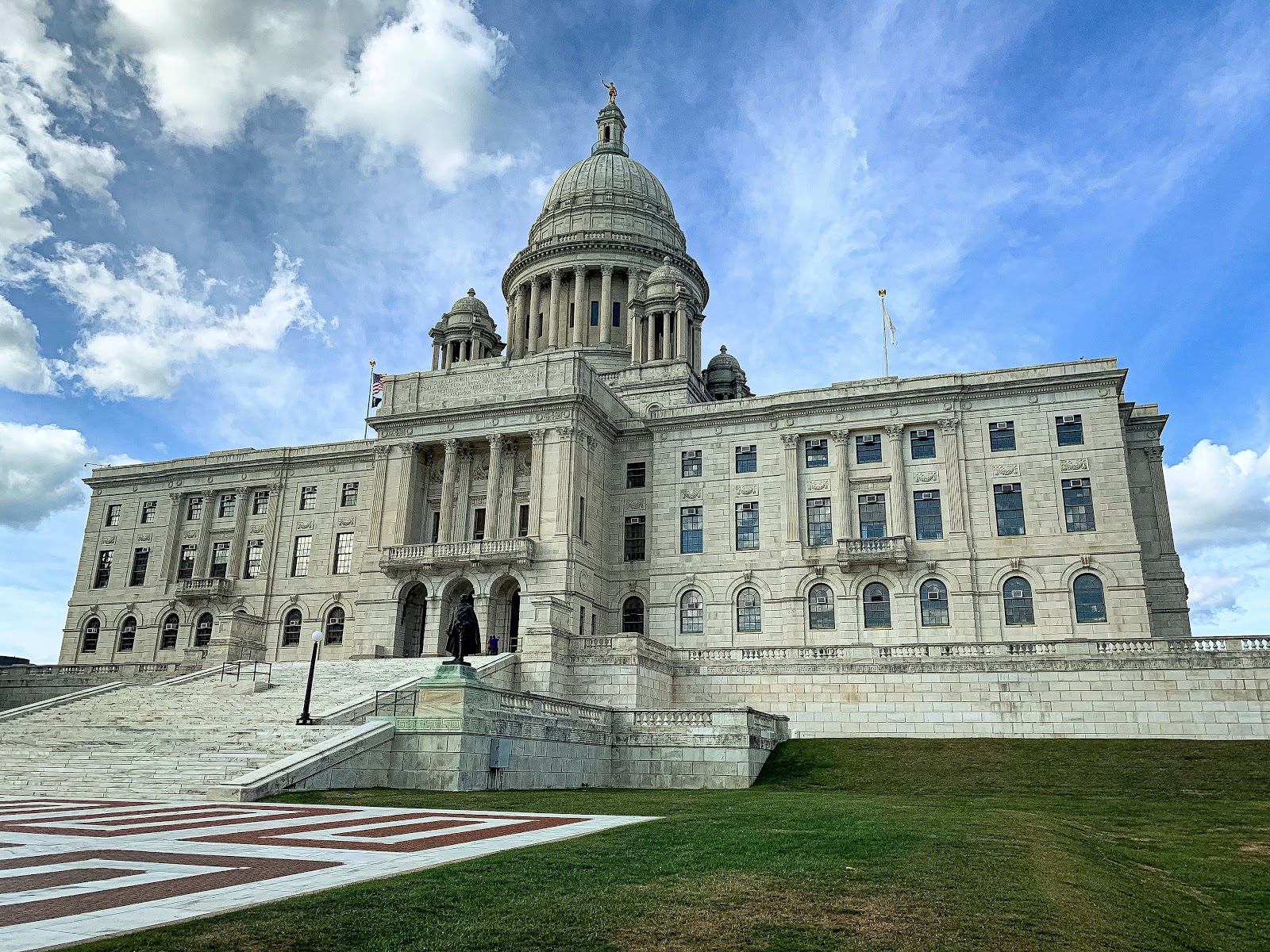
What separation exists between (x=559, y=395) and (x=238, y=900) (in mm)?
44963

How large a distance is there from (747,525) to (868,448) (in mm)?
7650

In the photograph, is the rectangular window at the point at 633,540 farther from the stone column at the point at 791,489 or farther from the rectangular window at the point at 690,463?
the stone column at the point at 791,489

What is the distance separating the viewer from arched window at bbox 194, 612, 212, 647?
205ft

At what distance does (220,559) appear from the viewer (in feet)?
213

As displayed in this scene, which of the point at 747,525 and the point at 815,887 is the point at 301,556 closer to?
the point at 747,525

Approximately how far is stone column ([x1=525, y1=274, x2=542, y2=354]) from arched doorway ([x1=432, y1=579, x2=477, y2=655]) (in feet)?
84.8

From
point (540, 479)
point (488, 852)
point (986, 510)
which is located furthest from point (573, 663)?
point (488, 852)

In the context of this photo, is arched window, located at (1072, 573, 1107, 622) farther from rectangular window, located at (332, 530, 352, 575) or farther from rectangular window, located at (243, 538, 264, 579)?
rectangular window, located at (243, 538, 264, 579)

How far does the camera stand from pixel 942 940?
9.01 metres

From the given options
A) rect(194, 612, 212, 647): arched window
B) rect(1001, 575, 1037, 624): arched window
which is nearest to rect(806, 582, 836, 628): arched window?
rect(1001, 575, 1037, 624): arched window

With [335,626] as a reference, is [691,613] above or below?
above

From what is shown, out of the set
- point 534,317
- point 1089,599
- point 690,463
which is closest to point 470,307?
point 534,317

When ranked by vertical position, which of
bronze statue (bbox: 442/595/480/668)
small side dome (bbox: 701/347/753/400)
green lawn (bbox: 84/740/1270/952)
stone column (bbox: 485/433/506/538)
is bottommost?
green lawn (bbox: 84/740/1270/952)

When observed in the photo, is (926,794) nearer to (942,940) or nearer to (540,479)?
(942,940)
